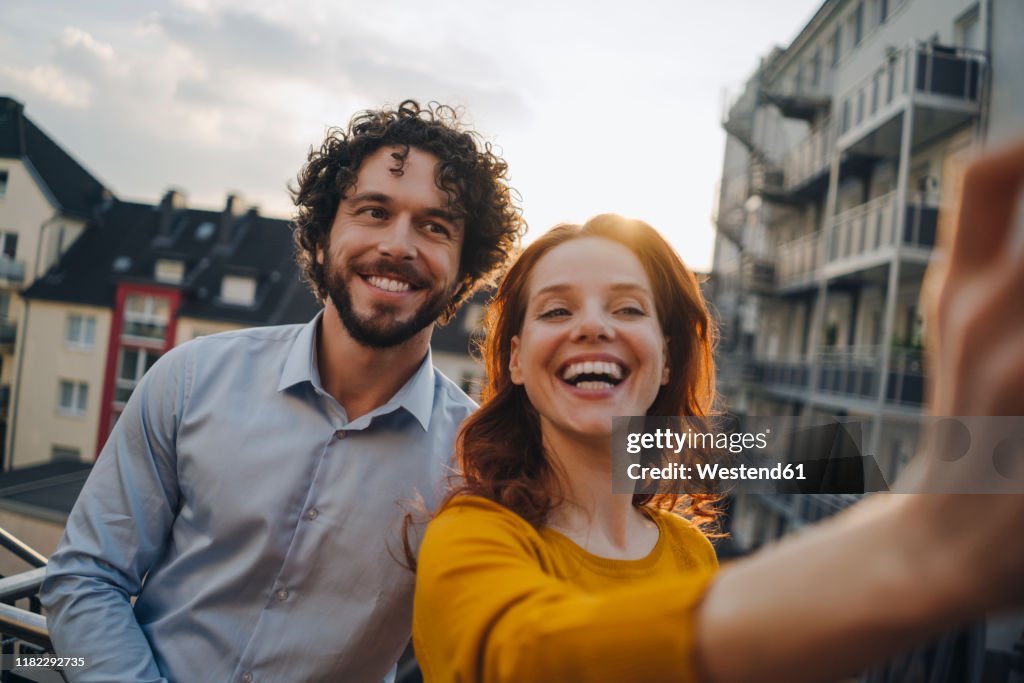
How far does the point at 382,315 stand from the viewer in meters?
1.56

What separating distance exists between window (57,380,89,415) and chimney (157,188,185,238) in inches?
215

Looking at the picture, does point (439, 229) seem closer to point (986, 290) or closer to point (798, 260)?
point (986, 290)

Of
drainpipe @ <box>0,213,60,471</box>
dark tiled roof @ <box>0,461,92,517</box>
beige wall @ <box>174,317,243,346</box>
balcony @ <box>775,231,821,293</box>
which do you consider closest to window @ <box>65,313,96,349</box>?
drainpipe @ <box>0,213,60,471</box>

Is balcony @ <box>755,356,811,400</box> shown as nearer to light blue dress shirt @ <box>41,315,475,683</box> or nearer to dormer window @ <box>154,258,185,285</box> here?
light blue dress shirt @ <box>41,315,475,683</box>

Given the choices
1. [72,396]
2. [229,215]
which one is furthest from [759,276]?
[72,396]

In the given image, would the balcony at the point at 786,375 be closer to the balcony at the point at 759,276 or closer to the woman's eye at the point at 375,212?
the balcony at the point at 759,276

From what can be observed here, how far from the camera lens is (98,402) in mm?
19891

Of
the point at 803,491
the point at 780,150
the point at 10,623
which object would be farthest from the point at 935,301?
the point at 780,150

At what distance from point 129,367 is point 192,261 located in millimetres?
3863

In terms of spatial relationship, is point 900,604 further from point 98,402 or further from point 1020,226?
point 98,402

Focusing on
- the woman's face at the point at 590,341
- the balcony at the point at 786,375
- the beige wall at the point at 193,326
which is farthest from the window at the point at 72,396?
the woman's face at the point at 590,341

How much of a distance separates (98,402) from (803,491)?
2323cm

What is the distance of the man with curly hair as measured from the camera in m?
1.41

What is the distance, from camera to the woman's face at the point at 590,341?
3.22 ft
